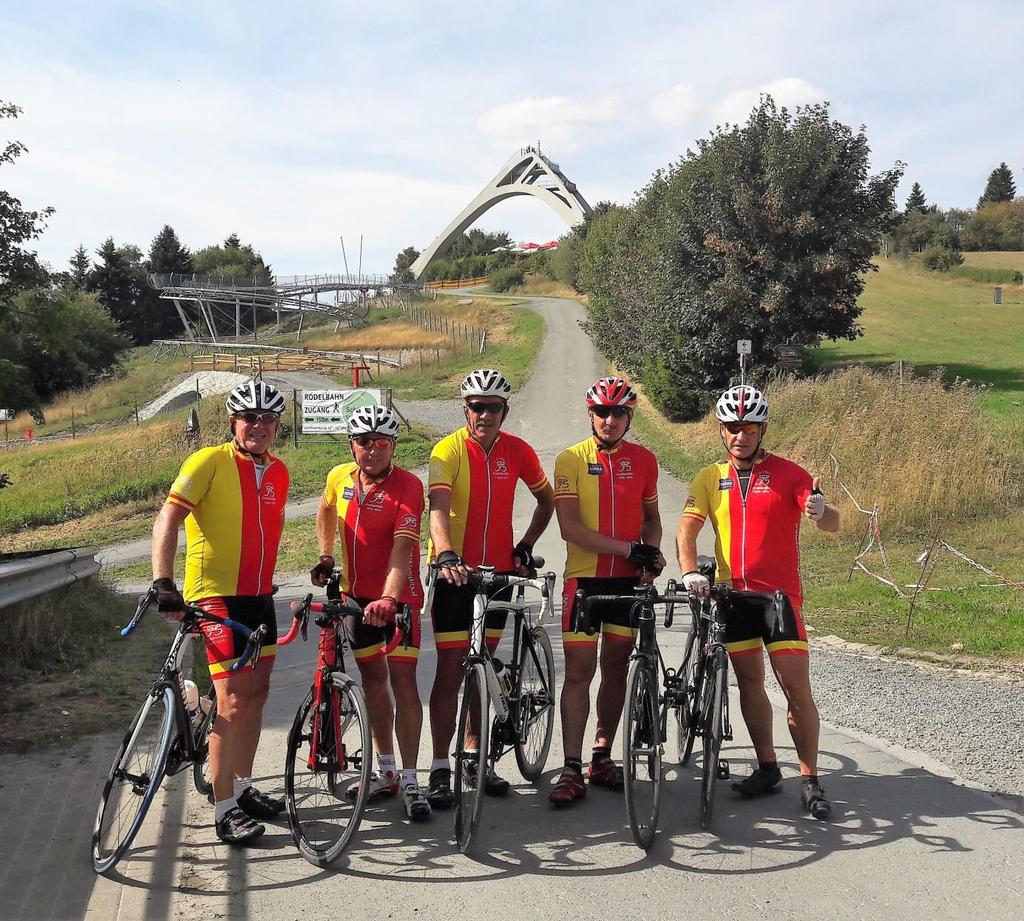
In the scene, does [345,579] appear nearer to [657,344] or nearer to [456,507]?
[456,507]

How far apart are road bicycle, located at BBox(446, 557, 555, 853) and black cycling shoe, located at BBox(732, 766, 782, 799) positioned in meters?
1.10

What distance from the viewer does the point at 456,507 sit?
598cm

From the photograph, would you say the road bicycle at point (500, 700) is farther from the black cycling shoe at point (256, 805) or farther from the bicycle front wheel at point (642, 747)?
the black cycling shoe at point (256, 805)

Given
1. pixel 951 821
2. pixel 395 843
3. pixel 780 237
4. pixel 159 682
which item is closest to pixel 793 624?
pixel 951 821

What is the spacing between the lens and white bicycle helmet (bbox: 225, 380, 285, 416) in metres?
5.43

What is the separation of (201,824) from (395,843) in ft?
3.33

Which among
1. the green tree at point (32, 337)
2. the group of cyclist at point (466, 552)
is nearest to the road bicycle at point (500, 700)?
the group of cyclist at point (466, 552)

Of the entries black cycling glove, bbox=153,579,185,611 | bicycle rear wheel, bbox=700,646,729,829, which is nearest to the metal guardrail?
black cycling glove, bbox=153,579,185,611

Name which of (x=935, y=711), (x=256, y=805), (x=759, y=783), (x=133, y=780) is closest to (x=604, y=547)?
(x=759, y=783)

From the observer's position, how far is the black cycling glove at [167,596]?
4.84 m

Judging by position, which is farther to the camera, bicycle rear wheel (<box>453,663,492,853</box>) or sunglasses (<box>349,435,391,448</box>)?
sunglasses (<box>349,435,391,448</box>)

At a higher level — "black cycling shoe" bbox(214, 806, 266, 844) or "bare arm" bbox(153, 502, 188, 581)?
"bare arm" bbox(153, 502, 188, 581)

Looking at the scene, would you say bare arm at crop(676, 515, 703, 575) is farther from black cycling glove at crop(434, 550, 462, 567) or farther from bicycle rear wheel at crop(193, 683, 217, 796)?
bicycle rear wheel at crop(193, 683, 217, 796)

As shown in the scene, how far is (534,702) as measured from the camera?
5.99 metres
